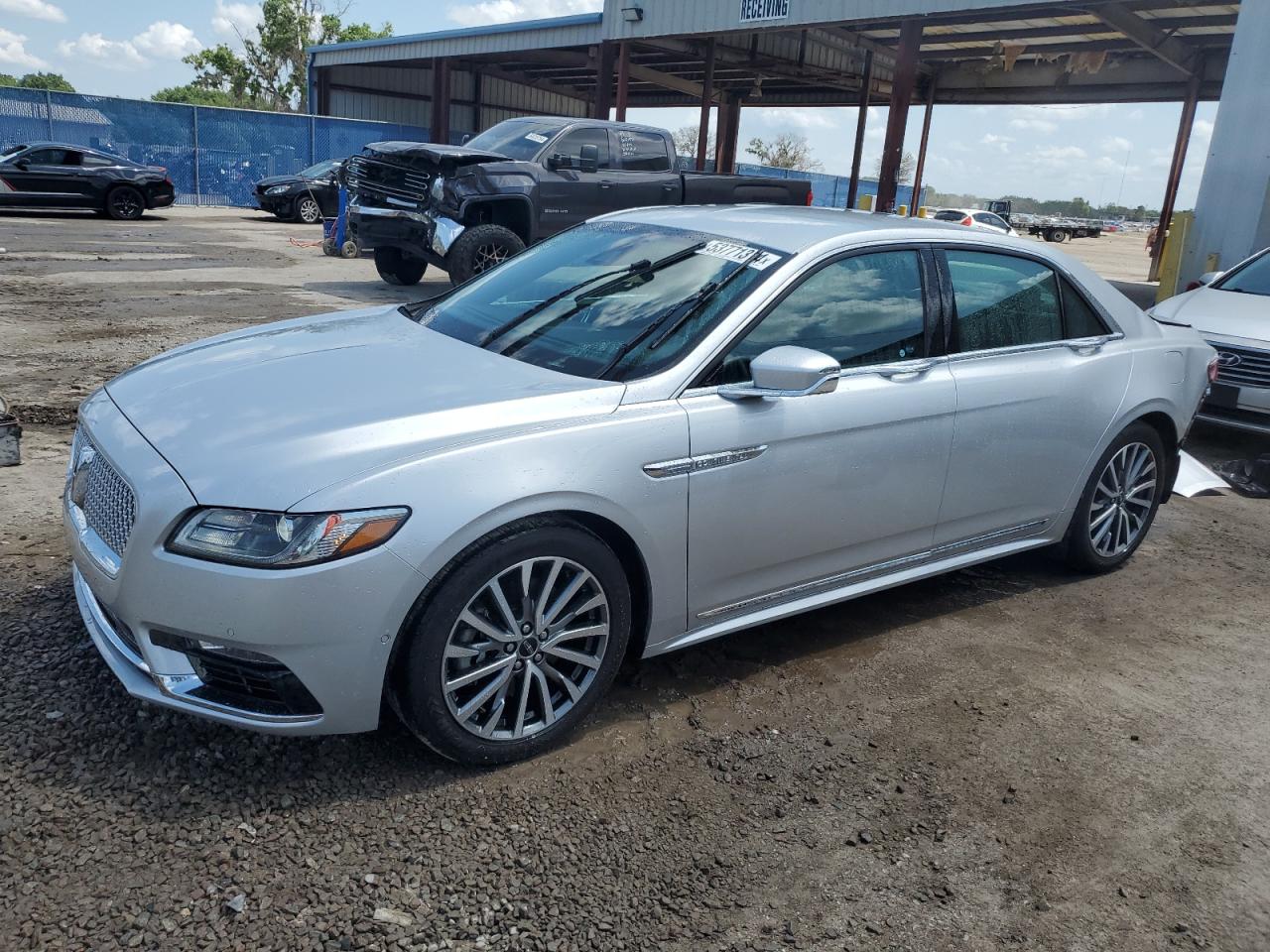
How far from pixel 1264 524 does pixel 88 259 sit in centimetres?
1378

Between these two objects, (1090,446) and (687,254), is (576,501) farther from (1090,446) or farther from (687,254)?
(1090,446)

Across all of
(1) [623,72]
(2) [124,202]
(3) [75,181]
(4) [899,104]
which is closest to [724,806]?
(4) [899,104]

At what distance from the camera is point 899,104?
1773 centimetres

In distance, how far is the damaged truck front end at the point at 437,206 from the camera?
10.9 m

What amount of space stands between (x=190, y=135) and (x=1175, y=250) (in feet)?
85.5

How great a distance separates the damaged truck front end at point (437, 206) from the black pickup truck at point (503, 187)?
0.01 m

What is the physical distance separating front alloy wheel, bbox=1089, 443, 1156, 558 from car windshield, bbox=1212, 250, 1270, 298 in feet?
12.9

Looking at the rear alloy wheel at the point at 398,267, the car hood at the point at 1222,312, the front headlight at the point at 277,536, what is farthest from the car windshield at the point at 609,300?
the rear alloy wheel at the point at 398,267

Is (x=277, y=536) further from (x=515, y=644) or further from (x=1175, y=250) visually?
(x=1175, y=250)

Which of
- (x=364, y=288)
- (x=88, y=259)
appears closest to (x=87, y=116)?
(x=88, y=259)

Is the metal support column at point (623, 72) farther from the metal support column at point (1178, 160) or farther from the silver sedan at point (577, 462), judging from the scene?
the silver sedan at point (577, 462)

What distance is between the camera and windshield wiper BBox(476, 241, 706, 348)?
3.66 meters

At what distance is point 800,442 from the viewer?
3359 mm

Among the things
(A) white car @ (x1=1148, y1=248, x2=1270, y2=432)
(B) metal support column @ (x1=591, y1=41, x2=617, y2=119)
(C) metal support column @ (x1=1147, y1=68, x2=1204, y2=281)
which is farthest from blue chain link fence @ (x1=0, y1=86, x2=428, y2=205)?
(A) white car @ (x1=1148, y1=248, x2=1270, y2=432)
